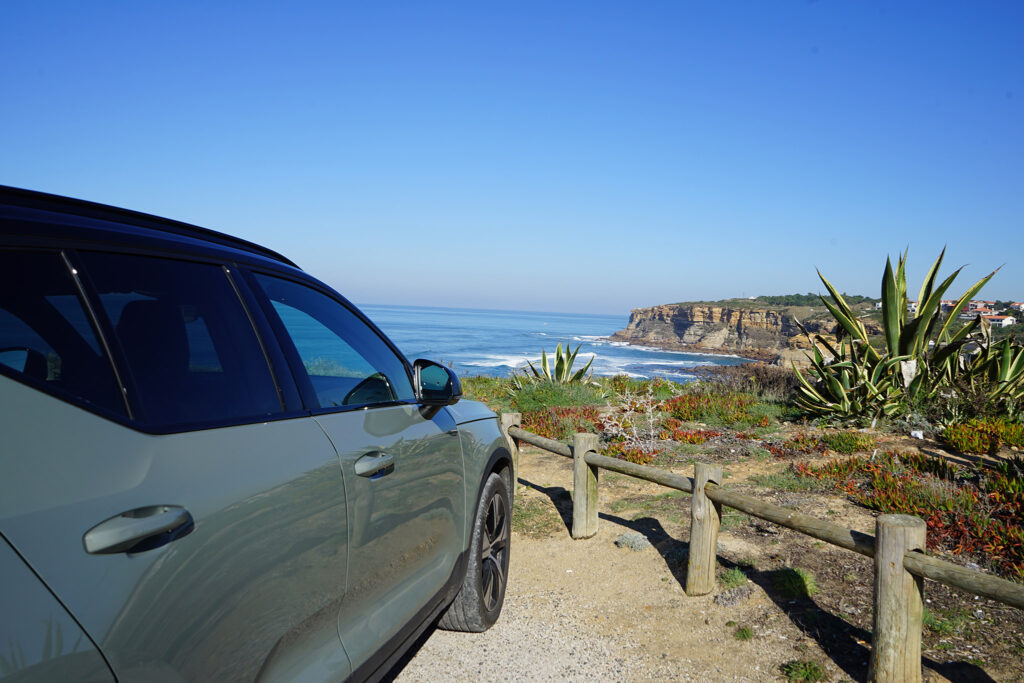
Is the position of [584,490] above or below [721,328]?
above

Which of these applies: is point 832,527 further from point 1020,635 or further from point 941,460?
point 941,460

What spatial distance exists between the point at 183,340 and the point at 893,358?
9253 millimetres

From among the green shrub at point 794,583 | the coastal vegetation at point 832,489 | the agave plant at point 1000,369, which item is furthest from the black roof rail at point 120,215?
the agave plant at point 1000,369

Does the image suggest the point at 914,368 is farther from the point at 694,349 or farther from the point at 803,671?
the point at 694,349

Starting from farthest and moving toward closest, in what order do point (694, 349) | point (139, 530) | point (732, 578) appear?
point (694, 349) < point (732, 578) < point (139, 530)

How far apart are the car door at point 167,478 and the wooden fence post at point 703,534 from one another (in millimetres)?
2844

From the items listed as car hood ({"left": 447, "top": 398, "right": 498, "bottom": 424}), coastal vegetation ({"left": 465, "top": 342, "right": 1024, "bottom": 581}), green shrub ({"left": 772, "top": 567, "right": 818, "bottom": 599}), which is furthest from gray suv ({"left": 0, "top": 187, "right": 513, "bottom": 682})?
coastal vegetation ({"left": 465, "top": 342, "right": 1024, "bottom": 581})

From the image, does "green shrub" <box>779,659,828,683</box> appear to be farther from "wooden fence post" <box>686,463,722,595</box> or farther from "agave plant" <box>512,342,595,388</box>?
"agave plant" <box>512,342,595,388</box>

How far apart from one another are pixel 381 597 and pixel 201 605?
0.99 metres

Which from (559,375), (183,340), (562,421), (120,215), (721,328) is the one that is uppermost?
(120,215)

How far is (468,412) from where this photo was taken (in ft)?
12.4

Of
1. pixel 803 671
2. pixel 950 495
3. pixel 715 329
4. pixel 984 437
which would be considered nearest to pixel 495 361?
pixel 984 437

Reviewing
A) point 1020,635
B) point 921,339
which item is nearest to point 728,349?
point 921,339

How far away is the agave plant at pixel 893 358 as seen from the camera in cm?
923
